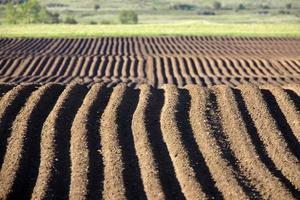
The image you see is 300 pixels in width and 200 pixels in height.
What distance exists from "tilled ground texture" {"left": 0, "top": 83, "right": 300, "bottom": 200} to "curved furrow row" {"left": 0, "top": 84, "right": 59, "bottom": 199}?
2cm

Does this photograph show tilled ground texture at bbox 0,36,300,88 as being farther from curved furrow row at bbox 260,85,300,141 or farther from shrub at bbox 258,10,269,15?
shrub at bbox 258,10,269,15

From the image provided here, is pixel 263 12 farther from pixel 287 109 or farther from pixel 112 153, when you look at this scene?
pixel 112 153

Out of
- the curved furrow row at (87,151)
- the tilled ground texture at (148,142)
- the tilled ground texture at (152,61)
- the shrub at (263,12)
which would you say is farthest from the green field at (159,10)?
the curved furrow row at (87,151)

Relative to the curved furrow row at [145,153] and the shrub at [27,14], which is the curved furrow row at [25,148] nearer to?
the curved furrow row at [145,153]

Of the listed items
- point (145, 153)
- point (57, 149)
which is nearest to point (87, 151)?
point (57, 149)

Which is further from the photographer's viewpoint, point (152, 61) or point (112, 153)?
point (152, 61)

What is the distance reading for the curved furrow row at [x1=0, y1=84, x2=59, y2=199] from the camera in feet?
32.2

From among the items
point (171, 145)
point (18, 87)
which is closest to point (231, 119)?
point (171, 145)

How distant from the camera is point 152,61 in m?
29.7

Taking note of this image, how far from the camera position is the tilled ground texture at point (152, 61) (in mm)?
23953

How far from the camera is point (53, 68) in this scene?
1081 inches

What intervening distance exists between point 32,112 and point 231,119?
17.2 ft

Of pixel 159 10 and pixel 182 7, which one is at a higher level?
pixel 159 10

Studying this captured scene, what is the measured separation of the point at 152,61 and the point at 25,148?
19033 millimetres
